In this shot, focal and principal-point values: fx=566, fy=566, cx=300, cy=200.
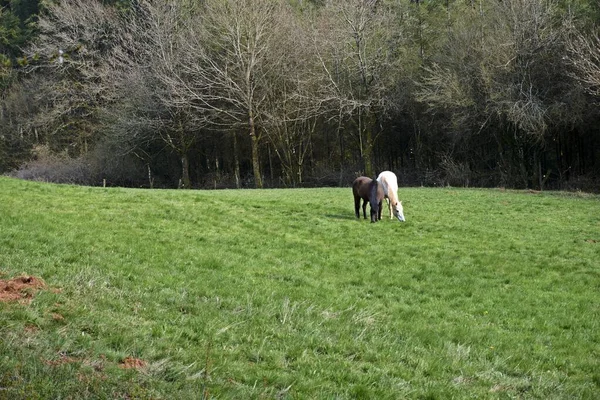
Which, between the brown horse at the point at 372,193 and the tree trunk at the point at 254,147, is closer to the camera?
the brown horse at the point at 372,193

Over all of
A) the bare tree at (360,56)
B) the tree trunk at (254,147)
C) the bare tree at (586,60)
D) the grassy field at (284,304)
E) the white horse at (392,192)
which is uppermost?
the bare tree at (360,56)

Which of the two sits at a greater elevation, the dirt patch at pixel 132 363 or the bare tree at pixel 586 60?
the bare tree at pixel 586 60

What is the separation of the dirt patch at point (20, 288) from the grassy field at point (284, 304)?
22 cm

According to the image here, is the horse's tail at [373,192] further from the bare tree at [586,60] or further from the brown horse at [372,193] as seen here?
the bare tree at [586,60]

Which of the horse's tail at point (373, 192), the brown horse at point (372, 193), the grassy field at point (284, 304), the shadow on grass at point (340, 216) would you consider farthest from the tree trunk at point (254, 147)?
the horse's tail at point (373, 192)

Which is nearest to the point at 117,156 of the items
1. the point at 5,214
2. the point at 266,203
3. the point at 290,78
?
the point at 290,78

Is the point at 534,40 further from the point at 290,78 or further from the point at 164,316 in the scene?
the point at 164,316

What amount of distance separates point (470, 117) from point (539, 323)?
1109 inches

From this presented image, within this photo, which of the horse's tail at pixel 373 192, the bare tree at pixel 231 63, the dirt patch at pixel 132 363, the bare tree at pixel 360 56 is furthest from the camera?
the bare tree at pixel 231 63

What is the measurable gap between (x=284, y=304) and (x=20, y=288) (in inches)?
151

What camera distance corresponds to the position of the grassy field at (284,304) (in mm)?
5746

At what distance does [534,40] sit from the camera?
3384 centimetres

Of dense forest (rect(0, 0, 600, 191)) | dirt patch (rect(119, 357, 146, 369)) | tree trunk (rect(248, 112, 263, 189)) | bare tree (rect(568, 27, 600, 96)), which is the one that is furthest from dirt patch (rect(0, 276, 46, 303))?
tree trunk (rect(248, 112, 263, 189))

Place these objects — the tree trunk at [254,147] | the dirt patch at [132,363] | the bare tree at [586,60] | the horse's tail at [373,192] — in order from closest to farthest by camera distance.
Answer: the dirt patch at [132,363]
the horse's tail at [373,192]
the bare tree at [586,60]
the tree trunk at [254,147]
